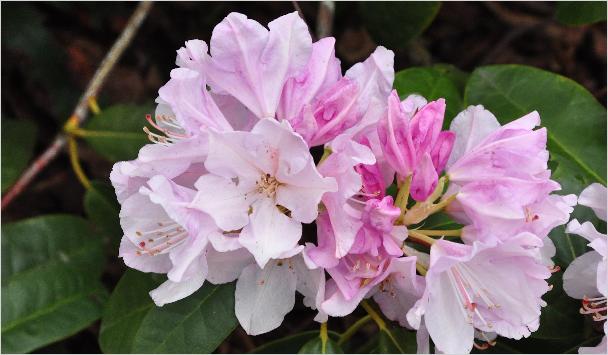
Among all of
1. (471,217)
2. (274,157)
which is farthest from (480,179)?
(274,157)

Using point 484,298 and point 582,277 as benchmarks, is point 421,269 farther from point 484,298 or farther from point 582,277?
point 582,277

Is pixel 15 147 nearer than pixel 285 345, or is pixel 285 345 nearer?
pixel 285 345

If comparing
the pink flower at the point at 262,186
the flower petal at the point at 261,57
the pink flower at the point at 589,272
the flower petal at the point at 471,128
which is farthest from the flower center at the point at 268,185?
the pink flower at the point at 589,272

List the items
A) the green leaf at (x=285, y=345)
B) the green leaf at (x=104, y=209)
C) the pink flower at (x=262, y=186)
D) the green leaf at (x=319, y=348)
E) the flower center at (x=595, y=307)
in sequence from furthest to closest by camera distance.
Answer: the green leaf at (x=104, y=209)
the green leaf at (x=285, y=345)
the green leaf at (x=319, y=348)
the flower center at (x=595, y=307)
the pink flower at (x=262, y=186)

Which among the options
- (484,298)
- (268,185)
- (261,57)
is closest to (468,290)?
(484,298)

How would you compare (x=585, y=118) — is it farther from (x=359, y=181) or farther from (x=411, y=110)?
(x=359, y=181)

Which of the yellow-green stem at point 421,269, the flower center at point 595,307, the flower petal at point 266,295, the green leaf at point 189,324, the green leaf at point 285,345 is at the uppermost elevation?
the yellow-green stem at point 421,269

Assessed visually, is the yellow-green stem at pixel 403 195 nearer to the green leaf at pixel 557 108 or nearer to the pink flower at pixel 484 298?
the pink flower at pixel 484 298
